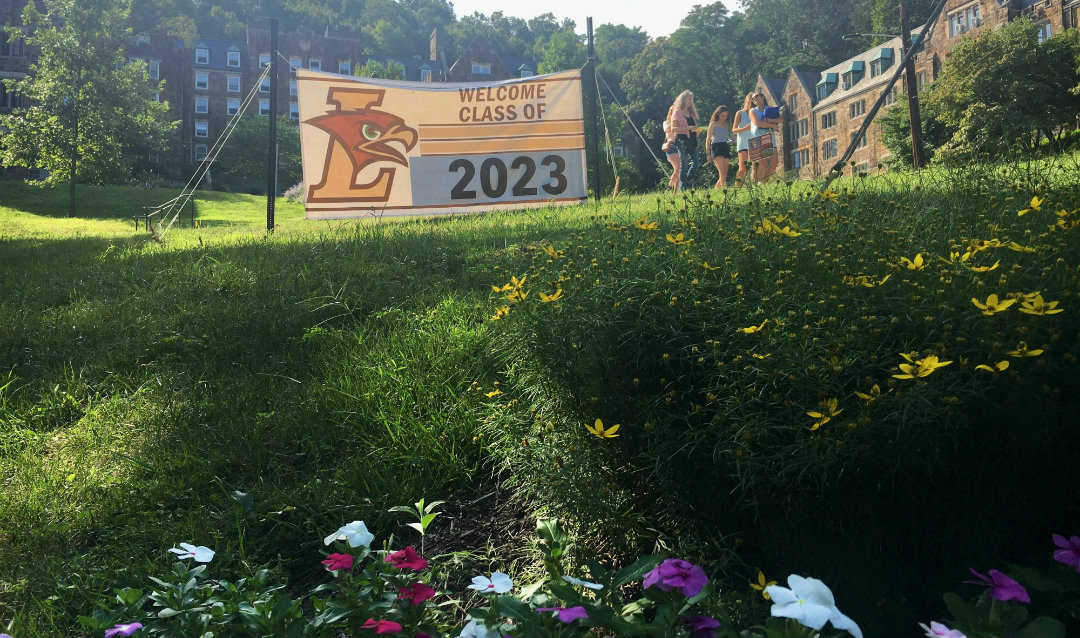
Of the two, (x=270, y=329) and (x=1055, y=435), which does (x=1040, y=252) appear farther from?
(x=270, y=329)

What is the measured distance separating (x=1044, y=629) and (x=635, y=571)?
794 millimetres

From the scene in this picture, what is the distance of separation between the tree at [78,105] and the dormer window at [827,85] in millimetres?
37081

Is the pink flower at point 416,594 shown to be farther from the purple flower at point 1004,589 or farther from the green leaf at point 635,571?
the purple flower at point 1004,589

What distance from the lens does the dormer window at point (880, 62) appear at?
1770 inches

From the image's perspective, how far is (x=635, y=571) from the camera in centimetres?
183

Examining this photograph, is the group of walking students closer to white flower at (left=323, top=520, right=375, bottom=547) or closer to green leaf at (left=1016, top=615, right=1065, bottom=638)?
white flower at (left=323, top=520, right=375, bottom=547)

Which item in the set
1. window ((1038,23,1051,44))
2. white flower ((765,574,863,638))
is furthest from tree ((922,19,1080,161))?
white flower ((765,574,863,638))

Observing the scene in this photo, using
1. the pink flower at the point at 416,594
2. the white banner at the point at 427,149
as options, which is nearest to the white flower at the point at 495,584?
the pink flower at the point at 416,594

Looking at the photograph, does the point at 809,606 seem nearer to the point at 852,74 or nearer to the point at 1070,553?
the point at 1070,553

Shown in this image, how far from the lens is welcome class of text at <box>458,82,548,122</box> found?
1003 cm

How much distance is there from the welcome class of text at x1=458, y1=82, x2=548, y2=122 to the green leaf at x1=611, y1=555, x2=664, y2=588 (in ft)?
28.7

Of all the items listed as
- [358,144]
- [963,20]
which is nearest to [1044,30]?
[963,20]

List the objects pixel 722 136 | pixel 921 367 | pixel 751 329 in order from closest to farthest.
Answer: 1. pixel 921 367
2. pixel 751 329
3. pixel 722 136

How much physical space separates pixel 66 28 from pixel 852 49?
134 ft
